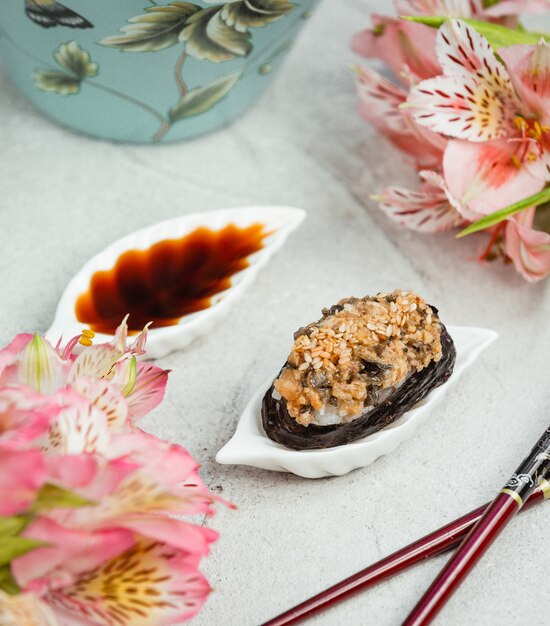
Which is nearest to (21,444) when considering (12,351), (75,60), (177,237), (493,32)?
(12,351)

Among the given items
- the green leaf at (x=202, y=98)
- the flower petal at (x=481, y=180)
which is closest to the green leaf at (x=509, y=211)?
the flower petal at (x=481, y=180)

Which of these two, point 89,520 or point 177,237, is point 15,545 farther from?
point 177,237

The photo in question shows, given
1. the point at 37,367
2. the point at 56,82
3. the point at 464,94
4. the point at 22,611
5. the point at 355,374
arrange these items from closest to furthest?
the point at 22,611
the point at 37,367
the point at 355,374
the point at 464,94
the point at 56,82

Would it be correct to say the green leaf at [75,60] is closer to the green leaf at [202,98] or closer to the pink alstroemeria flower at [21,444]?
the green leaf at [202,98]

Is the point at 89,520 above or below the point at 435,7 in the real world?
below

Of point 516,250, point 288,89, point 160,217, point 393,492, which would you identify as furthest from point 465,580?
point 288,89

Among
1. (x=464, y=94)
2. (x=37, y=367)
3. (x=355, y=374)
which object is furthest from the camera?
(x=464, y=94)

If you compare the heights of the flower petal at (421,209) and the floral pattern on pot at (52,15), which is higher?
the floral pattern on pot at (52,15)
